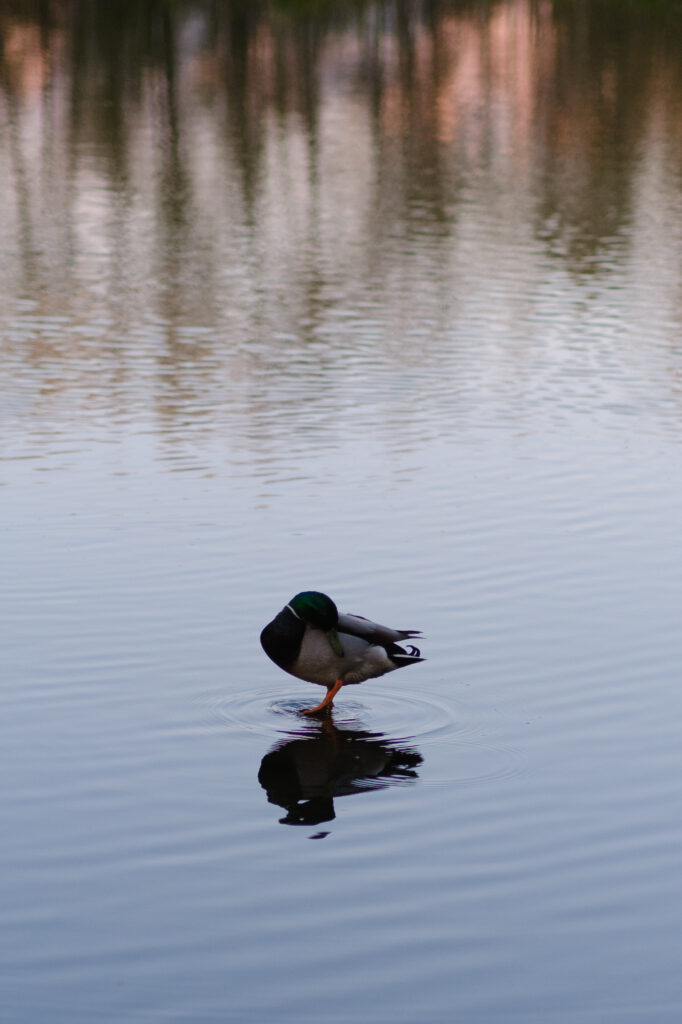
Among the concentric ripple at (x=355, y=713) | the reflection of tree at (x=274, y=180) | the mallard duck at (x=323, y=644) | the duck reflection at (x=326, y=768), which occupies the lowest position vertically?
the reflection of tree at (x=274, y=180)

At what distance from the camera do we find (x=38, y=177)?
31078 mm

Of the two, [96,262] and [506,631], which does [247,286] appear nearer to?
[96,262]

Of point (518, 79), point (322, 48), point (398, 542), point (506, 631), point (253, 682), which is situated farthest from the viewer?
point (322, 48)

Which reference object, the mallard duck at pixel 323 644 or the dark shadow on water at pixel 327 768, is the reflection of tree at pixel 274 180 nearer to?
the mallard duck at pixel 323 644

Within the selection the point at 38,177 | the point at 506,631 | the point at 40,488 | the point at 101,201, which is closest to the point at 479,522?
the point at 506,631

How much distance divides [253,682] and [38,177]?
78.6ft

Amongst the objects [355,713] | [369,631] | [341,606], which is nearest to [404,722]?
[355,713]

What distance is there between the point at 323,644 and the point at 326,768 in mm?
666

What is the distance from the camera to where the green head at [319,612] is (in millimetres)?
8031

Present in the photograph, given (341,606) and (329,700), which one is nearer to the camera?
(329,700)

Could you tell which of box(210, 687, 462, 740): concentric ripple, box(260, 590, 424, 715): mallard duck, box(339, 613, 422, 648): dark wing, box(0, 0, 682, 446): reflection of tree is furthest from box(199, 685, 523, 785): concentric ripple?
box(0, 0, 682, 446): reflection of tree

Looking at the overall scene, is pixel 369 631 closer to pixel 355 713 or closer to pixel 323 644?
pixel 323 644

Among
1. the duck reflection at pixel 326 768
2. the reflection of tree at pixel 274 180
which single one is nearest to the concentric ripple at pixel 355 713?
the duck reflection at pixel 326 768

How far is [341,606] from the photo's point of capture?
389 inches
